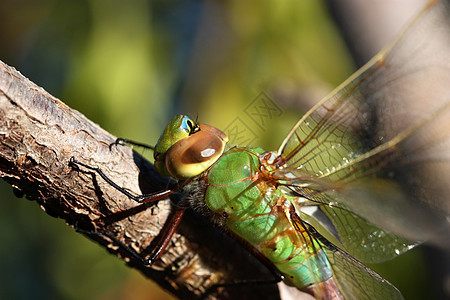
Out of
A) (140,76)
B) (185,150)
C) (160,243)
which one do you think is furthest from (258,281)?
(140,76)

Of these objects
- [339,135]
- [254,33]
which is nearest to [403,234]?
[339,135]

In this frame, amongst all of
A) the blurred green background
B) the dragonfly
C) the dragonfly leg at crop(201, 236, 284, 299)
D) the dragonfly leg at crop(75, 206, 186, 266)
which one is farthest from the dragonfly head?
the blurred green background

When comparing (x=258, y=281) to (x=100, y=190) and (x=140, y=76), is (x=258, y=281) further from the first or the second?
(x=140, y=76)

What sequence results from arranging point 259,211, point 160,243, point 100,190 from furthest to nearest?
point 259,211, point 160,243, point 100,190

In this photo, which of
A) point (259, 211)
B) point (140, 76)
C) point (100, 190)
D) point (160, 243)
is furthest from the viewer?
point (140, 76)

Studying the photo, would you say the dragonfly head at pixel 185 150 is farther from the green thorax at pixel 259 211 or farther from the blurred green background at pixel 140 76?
the blurred green background at pixel 140 76

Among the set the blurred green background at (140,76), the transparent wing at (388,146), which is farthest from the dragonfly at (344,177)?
the blurred green background at (140,76)

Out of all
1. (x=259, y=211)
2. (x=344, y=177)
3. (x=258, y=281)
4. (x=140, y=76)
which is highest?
(x=140, y=76)

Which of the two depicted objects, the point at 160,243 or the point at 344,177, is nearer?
the point at 160,243
